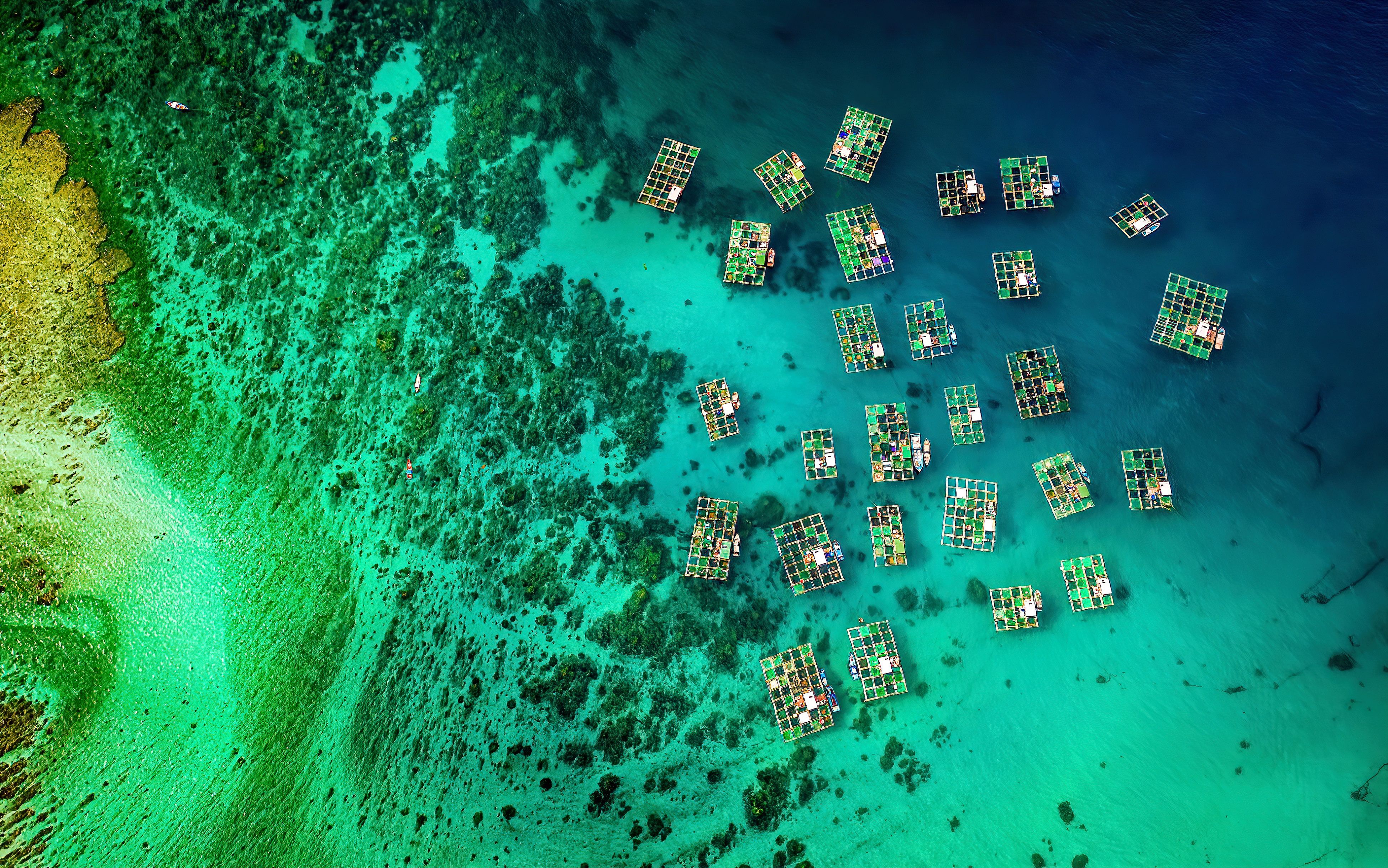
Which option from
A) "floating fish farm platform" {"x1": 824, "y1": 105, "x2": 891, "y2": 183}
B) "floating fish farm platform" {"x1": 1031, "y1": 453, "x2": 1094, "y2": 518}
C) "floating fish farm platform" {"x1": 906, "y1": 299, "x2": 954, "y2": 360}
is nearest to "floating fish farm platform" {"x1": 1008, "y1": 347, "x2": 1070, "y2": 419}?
"floating fish farm platform" {"x1": 1031, "y1": 453, "x2": 1094, "y2": 518}

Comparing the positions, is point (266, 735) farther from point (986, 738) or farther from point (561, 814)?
point (986, 738)

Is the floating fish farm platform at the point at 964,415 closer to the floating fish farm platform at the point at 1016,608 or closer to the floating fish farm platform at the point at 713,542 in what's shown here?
the floating fish farm platform at the point at 1016,608

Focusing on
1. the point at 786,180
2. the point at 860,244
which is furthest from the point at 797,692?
the point at 786,180

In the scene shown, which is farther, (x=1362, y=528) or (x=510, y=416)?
(x=510, y=416)

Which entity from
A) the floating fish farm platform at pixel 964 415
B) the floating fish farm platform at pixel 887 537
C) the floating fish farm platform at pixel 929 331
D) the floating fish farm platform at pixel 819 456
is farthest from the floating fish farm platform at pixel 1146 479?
the floating fish farm platform at pixel 819 456

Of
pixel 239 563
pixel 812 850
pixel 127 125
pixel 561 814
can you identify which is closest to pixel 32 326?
pixel 127 125

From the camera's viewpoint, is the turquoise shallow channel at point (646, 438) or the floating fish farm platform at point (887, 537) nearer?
the turquoise shallow channel at point (646, 438)

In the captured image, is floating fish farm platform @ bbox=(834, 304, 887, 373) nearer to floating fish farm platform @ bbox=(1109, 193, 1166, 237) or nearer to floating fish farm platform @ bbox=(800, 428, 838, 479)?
floating fish farm platform @ bbox=(800, 428, 838, 479)
